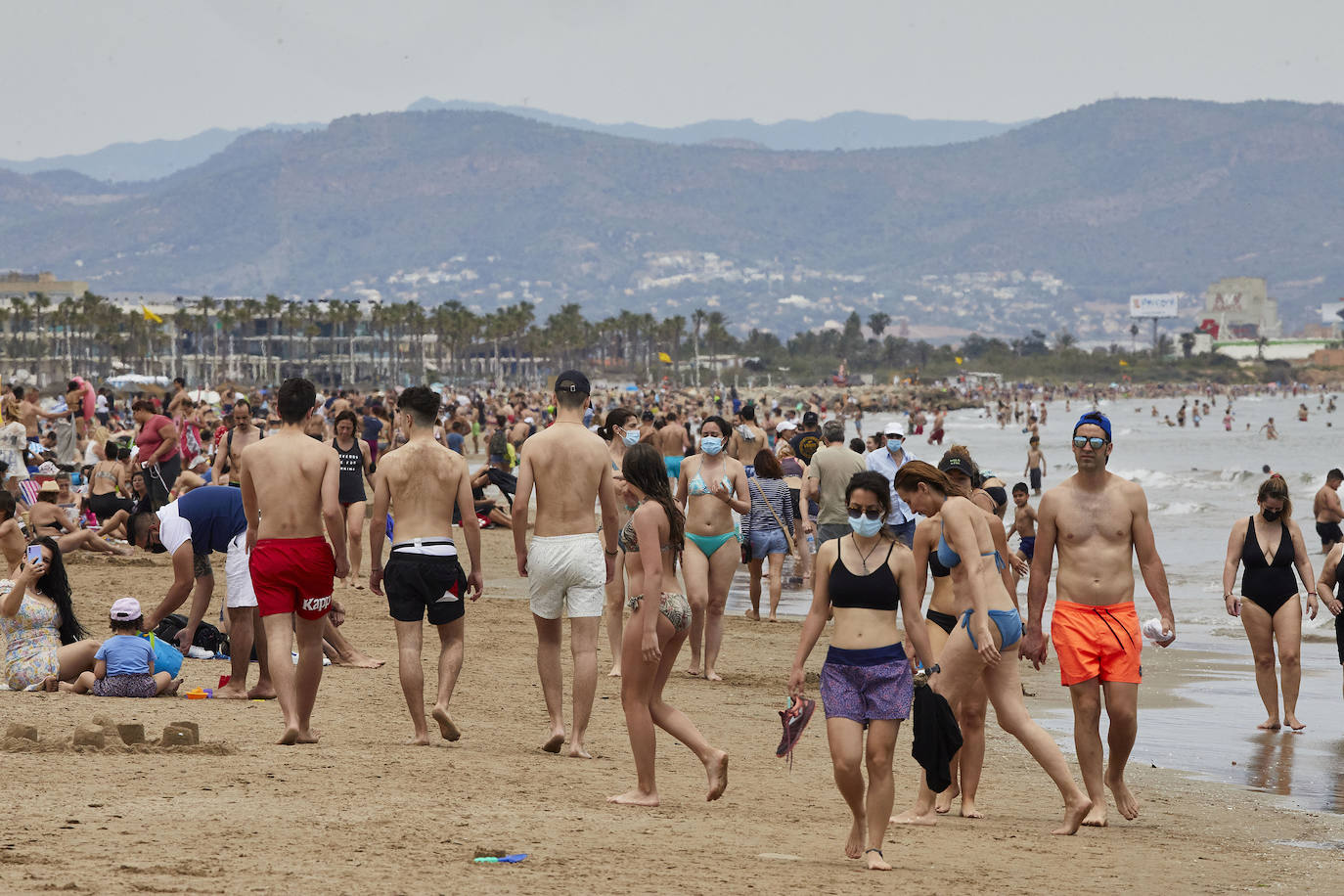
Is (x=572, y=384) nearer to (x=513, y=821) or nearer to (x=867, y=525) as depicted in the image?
(x=867, y=525)

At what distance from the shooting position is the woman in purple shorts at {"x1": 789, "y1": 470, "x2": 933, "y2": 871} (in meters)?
5.30

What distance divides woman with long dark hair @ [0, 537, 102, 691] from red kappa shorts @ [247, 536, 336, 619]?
6.36 feet

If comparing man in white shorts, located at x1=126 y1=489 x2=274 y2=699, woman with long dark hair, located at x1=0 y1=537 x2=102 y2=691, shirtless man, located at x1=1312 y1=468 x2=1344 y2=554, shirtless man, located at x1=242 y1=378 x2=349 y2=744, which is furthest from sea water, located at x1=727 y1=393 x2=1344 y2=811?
woman with long dark hair, located at x1=0 y1=537 x2=102 y2=691

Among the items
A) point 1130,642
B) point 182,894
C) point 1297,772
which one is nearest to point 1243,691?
point 1297,772

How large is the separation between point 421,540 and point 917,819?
8.20ft

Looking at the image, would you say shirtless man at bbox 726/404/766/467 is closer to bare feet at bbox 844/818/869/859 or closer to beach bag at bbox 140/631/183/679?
beach bag at bbox 140/631/183/679

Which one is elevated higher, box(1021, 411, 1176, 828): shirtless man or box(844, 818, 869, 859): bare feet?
box(1021, 411, 1176, 828): shirtless man

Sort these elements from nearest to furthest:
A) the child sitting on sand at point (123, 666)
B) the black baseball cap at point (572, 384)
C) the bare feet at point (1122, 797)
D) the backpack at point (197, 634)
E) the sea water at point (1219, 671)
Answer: the bare feet at point (1122, 797) → the black baseball cap at point (572, 384) → the child sitting on sand at point (123, 666) → the sea water at point (1219, 671) → the backpack at point (197, 634)

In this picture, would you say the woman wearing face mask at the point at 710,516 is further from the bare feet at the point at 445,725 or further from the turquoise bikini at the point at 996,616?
the turquoise bikini at the point at 996,616

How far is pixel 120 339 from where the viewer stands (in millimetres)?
133750

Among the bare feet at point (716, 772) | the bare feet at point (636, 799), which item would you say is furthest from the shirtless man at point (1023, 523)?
the bare feet at point (636, 799)

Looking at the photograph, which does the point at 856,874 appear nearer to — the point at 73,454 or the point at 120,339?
the point at 73,454

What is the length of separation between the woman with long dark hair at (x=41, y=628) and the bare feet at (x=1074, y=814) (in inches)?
205

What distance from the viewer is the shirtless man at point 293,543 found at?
6.76 metres
